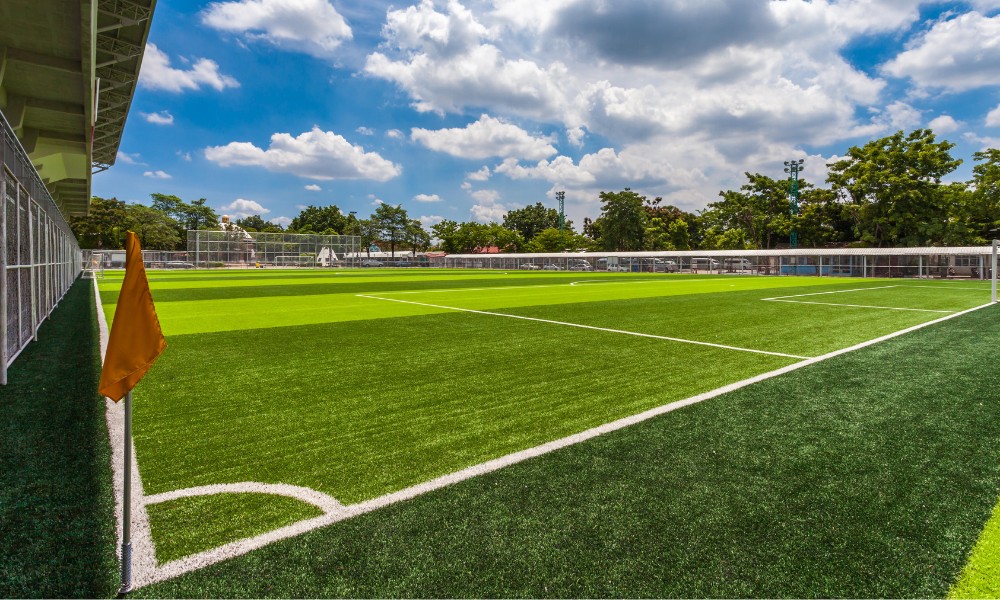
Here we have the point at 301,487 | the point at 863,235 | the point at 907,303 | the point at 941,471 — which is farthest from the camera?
the point at 863,235

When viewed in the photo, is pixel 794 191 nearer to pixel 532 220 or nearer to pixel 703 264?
pixel 703 264

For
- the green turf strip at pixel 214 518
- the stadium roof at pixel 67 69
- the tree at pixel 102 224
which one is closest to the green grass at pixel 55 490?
the green turf strip at pixel 214 518

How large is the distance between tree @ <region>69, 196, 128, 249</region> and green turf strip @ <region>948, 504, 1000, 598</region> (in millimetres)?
96100

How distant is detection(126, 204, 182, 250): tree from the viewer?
258ft

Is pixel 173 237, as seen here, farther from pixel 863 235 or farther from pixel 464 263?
pixel 863 235

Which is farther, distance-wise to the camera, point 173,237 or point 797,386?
point 173,237

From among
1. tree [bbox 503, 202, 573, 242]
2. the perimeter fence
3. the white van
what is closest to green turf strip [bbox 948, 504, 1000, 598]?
the perimeter fence

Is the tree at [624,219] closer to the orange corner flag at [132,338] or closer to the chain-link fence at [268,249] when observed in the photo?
the chain-link fence at [268,249]

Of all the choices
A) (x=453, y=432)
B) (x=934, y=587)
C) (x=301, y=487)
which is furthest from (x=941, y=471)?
(x=301, y=487)

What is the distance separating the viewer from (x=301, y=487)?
3215mm

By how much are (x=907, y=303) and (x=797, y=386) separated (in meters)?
14.3

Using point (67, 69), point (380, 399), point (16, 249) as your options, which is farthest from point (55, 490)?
point (67, 69)

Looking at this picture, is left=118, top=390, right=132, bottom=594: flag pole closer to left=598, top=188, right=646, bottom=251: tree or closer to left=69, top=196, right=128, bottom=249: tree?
left=598, top=188, right=646, bottom=251: tree

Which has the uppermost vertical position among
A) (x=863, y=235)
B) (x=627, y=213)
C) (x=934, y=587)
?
(x=627, y=213)
